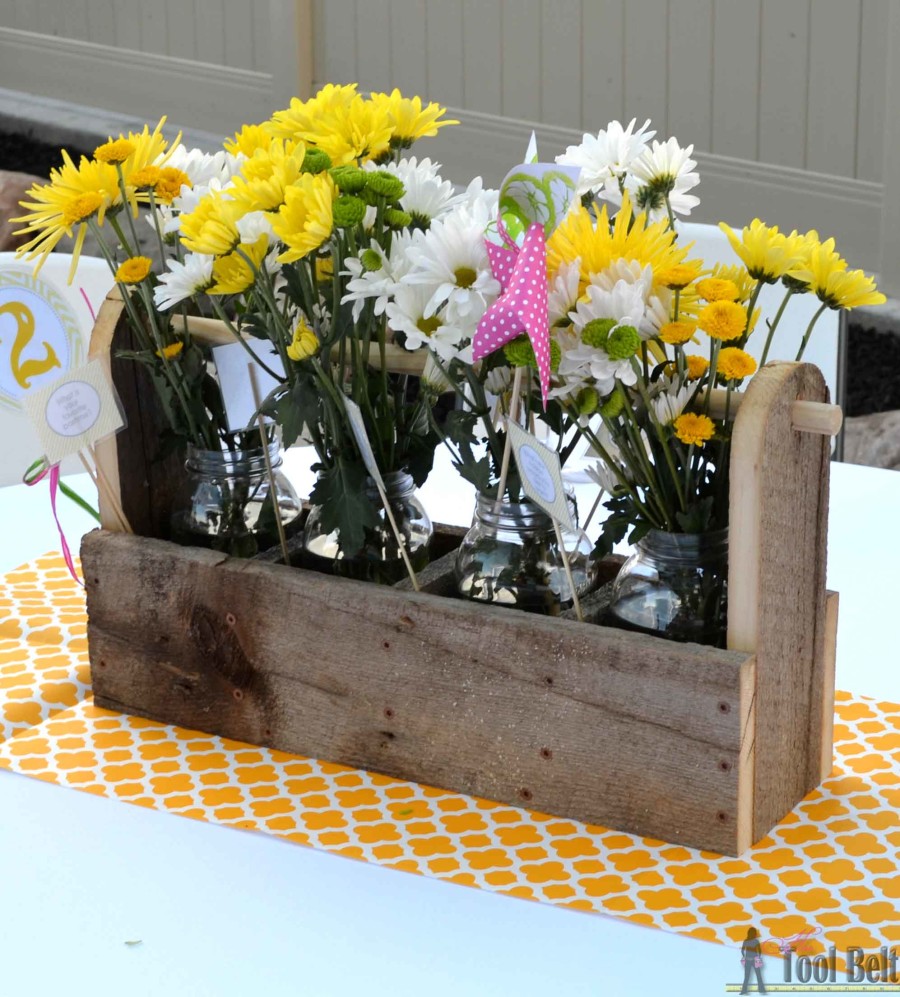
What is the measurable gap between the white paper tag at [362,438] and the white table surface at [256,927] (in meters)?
0.25

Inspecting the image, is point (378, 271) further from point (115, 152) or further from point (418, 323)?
point (115, 152)

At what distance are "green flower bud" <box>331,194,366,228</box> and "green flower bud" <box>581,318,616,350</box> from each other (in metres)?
0.15

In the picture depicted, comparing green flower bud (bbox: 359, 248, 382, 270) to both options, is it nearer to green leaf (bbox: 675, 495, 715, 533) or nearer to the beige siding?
green leaf (bbox: 675, 495, 715, 533)

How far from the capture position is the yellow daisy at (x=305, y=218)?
34.7 inches

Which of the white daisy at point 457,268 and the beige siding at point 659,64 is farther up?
the beige siding at point 659,64

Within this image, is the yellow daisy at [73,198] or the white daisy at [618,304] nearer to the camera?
the white daisy at [618,304]

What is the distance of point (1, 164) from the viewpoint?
6000mm

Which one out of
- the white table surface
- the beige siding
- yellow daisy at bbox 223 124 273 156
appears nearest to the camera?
the white table surface

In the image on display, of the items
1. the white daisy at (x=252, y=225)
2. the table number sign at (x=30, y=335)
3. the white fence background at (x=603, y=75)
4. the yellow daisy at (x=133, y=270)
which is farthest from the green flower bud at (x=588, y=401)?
the white fence background at (x=603, y=75)

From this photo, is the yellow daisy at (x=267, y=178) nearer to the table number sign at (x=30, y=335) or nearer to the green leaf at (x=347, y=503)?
the green leaf at (x=347, y=503)

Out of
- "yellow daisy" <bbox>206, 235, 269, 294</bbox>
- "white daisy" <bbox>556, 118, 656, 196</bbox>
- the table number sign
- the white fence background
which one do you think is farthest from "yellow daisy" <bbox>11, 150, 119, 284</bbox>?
the white fence background

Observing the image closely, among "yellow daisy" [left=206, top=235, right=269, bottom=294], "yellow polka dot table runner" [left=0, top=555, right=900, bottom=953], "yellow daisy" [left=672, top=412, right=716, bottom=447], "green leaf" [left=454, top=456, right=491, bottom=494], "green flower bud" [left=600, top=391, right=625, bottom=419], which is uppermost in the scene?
"yellow daisy" [left=206, top=235, right=269, bottom=294]

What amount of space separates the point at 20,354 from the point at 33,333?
73mm

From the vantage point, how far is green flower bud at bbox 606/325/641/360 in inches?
32.7
